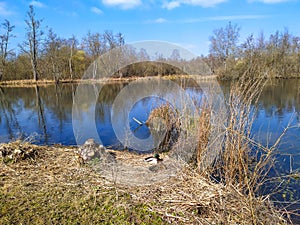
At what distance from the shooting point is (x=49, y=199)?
240cm

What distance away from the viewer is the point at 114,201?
2389 millimetres

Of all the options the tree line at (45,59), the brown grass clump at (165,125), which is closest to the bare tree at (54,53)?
the tree line at (45,59)

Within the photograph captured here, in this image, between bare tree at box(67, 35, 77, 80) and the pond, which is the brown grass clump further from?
bare tree at box(67, 35, 77, 80)

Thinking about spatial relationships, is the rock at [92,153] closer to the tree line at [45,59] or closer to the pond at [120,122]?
the pond at [120,122]

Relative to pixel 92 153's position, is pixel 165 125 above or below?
below

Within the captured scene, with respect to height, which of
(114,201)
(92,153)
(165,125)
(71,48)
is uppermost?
(71,48)

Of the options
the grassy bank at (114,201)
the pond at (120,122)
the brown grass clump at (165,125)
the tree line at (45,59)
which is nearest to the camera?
the grassy bank at (114,201)

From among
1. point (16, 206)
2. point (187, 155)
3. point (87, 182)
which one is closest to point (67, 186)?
point (87, 182)

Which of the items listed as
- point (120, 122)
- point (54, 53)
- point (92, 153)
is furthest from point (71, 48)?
point (92, 153)

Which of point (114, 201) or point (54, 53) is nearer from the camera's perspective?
point (114, 201)

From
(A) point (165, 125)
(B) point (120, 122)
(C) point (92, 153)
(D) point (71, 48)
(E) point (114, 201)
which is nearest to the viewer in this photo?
(E) point (114, 201)

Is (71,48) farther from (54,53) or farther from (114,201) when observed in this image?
(114,201)

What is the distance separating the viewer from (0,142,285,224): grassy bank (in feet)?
6.78

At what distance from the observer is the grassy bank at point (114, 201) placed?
81.4 inches
